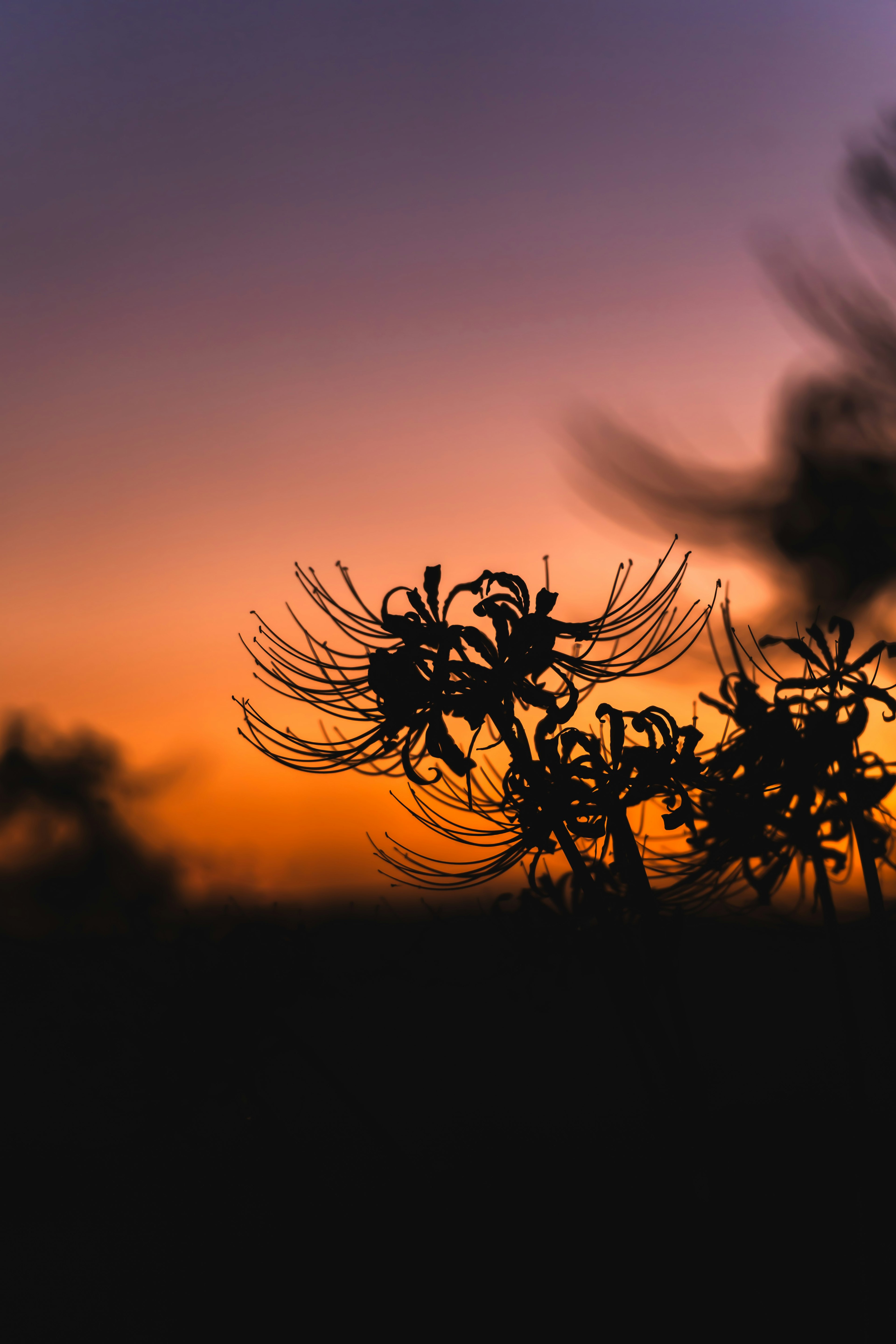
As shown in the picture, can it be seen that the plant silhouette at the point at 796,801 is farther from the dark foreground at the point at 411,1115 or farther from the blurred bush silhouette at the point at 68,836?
the blurred bush silhouette at the point at 68,836

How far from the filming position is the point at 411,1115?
22.2 ft

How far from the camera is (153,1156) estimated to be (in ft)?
18.8

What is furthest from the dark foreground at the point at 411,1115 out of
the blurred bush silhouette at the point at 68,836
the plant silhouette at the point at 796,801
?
the blurred bush silhouette at the point at 68,836

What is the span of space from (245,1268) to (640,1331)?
242cm

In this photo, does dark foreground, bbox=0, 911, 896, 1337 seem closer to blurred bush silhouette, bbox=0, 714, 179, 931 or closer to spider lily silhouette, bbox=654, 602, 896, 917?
spider lily silhouette, bbox=654, 602, 896, 917

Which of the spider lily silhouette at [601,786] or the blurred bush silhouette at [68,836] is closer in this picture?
the spider lily silhouette at [601,786]

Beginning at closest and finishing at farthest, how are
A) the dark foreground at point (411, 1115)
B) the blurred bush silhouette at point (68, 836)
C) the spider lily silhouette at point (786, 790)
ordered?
the spider lily silhouette at point (786, 790)
the dark foreground at point (411, 1115)
the blurred bush silhouette at point (68, 836)

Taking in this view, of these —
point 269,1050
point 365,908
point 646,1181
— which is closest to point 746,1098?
point 646,1181

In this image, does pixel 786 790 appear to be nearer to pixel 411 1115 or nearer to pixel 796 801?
pixel 796 801

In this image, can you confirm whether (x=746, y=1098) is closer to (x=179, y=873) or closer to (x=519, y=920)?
(x=519, y=920)

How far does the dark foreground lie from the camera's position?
13.3 feet

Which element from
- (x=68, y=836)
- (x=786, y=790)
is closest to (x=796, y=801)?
(x=786, y=790)

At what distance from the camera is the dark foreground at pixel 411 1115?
13.3 feet

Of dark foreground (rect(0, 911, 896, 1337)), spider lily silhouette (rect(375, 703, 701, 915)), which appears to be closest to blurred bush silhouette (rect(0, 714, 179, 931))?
dark foreground (rect(0, 911, 896, 1337))
